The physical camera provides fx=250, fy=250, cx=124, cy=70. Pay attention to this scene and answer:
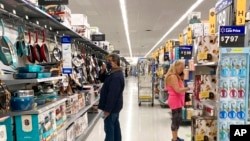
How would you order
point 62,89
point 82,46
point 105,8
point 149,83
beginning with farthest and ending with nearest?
point 105,8 < point 149,83 < point 82,46 < point 62,89

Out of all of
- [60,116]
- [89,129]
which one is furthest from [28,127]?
[89,129]

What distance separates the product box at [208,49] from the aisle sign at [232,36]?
334 mm

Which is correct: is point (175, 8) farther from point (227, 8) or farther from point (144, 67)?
point (227, 8)

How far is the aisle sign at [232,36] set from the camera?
2.73 m

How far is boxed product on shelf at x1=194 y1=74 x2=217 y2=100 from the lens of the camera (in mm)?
3146

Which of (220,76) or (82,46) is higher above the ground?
(82,46)

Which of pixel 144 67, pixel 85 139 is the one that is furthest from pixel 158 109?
pixel 85 139

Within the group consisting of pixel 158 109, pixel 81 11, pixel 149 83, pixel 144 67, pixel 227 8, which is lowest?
pixel 158 109

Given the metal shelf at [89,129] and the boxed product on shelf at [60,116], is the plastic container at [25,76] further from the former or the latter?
the metal shelf at [89,129]

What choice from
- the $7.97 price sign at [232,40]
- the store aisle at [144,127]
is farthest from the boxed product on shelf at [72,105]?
the $7.97 price sign at [232,40]

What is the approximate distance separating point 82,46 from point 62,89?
8.97 ft

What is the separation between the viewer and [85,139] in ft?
16.8

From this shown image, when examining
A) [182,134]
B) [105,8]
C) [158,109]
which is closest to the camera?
[182,134]

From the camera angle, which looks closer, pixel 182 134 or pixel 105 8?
pixel 182 134
